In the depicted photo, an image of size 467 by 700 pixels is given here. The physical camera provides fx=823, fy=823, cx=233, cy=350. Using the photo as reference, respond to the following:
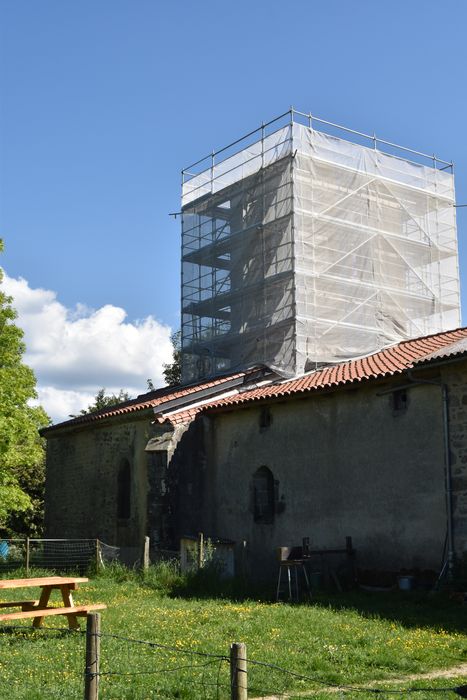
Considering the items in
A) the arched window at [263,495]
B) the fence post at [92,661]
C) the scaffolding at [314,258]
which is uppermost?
the scaffolding at [314,258]

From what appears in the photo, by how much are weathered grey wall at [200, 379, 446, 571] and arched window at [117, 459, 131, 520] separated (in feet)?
11.3

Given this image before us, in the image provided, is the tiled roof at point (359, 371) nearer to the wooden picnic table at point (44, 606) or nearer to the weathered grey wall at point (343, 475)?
the weathered grey wall at point (343, 475)

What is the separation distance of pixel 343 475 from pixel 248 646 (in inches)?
317

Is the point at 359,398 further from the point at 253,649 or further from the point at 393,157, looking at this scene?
the point at 393,157

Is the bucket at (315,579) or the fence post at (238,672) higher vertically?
the fence post at (238,672)

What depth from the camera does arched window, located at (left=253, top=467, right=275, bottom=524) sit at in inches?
781

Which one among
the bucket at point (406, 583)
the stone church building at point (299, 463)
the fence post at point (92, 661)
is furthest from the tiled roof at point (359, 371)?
the fence post at point (92, 661)

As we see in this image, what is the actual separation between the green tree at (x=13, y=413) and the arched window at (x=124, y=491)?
2538 millimetres

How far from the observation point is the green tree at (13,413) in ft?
67.2

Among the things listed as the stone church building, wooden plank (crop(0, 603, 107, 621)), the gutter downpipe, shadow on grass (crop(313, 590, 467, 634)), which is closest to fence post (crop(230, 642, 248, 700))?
wooden plank (crop(0, 603, 107, 621))

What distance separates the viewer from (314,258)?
23859mm

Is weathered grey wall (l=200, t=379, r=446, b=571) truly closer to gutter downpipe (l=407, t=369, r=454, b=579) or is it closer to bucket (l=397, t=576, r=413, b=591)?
gutter downpipe (l=407, t=369, r=454, b=579)

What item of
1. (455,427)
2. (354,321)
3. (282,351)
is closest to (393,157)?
(354,321)

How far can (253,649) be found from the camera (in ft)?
32.1
